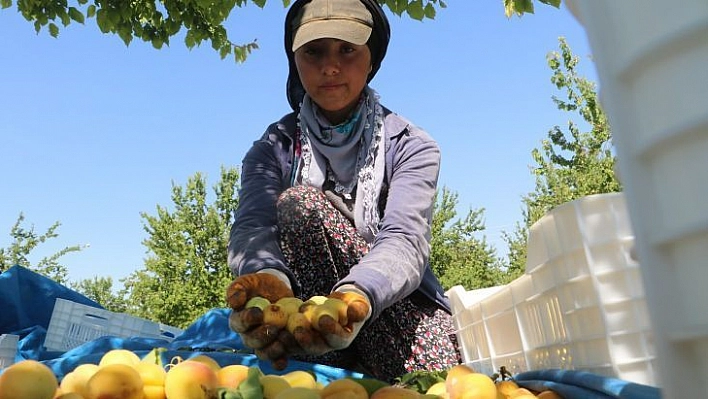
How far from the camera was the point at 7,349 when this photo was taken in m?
2.52

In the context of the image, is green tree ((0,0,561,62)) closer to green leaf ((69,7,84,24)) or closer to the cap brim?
green leaf ((69,7,84,24))

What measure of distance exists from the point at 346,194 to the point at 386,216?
30cm

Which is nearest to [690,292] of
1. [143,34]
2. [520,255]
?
[143,34]

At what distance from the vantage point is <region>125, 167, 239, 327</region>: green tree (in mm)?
11898

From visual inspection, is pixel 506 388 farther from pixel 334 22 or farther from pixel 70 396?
pixel 334 22

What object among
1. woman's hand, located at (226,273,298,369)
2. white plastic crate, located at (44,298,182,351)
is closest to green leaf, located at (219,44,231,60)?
white plastic crate, located at (44,298,182,351)

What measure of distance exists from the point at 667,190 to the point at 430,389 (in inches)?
40.2

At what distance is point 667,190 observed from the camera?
Answer: 359 mm

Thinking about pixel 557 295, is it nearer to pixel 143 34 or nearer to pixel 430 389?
pixel 430 389

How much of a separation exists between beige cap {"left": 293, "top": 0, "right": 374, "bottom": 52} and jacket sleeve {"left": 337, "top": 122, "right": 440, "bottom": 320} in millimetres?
423

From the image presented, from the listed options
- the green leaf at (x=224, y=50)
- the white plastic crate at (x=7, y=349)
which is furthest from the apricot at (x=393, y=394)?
the green leaf at (x=224, y=50)

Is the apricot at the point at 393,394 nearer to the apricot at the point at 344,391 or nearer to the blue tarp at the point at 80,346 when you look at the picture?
the apricot at the point at 344,391

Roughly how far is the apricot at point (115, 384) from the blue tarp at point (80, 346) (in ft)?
1.25

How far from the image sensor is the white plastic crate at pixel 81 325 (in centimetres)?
330
